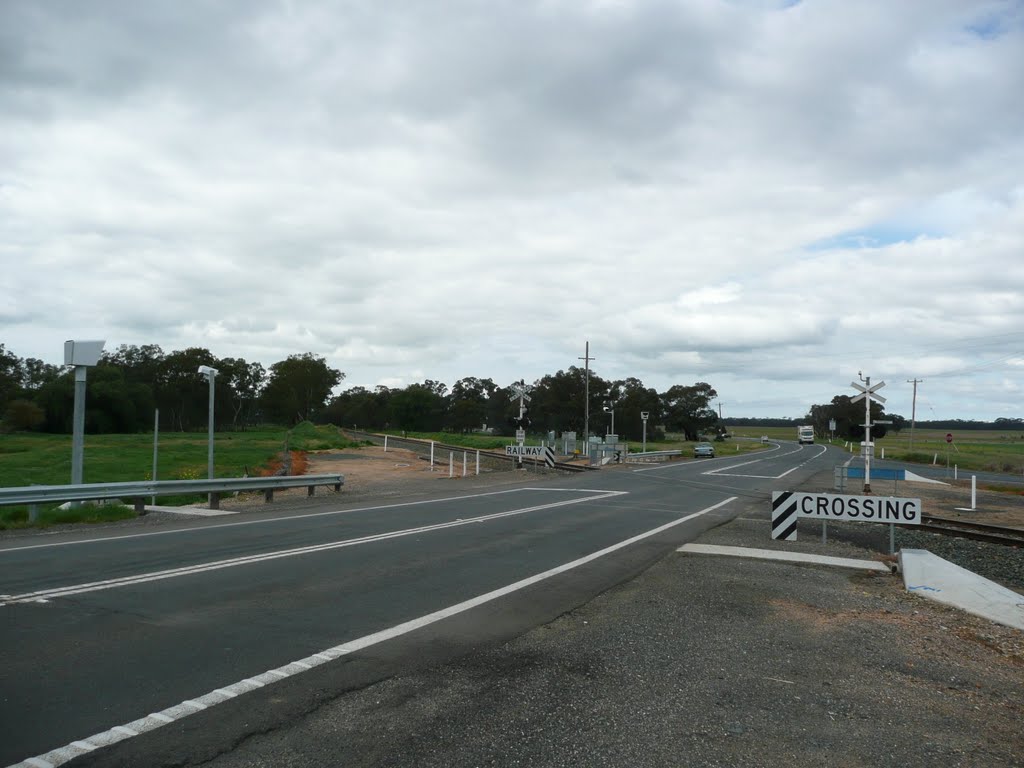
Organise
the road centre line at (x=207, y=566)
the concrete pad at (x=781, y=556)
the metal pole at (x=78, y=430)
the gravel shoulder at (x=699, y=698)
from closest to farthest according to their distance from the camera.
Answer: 1. the gravel shoulder at (x=699, y=698)
2. the road centre line at (x=207, y=566)
3. the concrete pad at (x=781, y=556)
4. the metal pole at (x=78, y=430)

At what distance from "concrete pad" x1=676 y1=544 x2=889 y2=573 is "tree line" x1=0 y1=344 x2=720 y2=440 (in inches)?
3293

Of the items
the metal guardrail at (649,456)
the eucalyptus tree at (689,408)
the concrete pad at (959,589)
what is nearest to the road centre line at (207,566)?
the concrete pad at (959,589)

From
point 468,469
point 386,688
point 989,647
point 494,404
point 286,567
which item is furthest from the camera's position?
point 494,404

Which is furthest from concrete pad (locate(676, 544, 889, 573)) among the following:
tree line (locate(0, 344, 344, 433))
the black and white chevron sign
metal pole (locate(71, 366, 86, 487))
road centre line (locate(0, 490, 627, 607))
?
tree line (locate(0, 344, 344, 433))

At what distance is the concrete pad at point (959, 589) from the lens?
8656 mm

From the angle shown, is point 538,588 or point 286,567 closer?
point 538,588

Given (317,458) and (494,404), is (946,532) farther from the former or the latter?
(494,404)

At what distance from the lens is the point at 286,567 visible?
10.1 meters

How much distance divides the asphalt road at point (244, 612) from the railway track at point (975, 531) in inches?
292

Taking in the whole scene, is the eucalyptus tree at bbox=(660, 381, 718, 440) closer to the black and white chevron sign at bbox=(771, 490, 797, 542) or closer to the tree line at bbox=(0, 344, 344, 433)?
the tree line at bbox=(0, 344, 344, 433)

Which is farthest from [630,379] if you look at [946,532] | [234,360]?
[946,532]

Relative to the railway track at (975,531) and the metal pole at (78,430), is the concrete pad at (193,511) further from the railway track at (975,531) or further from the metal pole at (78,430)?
the railway track at (975,531)

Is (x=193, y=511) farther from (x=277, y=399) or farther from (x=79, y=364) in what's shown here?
(x=277, y=399)

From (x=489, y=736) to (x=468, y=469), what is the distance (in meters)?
35.7
